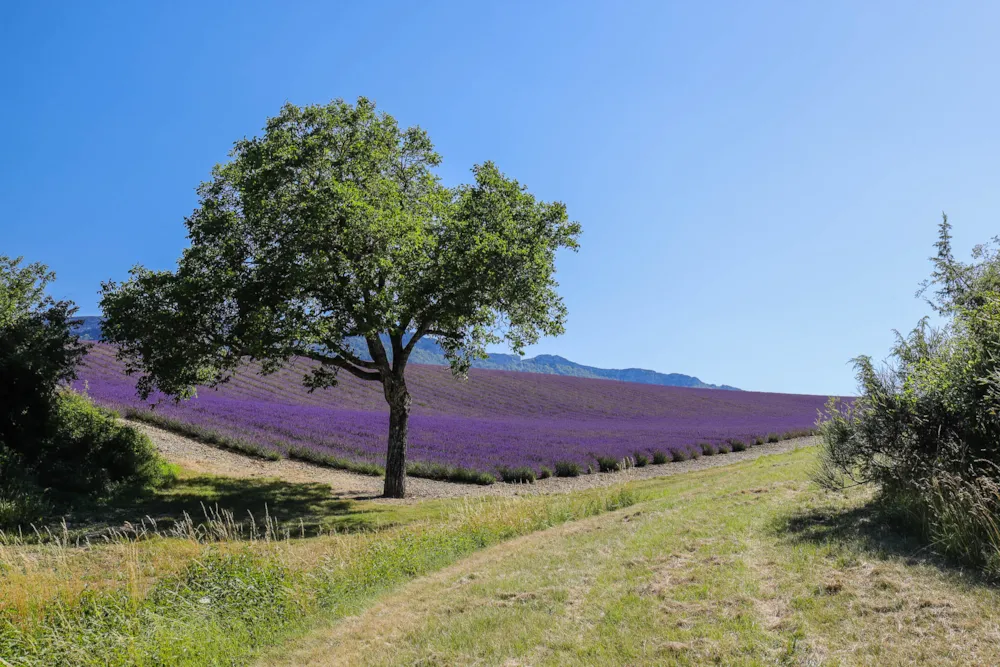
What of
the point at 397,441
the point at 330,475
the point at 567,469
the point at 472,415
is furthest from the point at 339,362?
the point at 472,415

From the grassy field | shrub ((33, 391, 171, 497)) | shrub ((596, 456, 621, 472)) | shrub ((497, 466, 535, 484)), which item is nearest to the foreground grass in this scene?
the grassy field

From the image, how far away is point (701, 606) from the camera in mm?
5844

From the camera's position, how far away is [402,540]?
1082cm

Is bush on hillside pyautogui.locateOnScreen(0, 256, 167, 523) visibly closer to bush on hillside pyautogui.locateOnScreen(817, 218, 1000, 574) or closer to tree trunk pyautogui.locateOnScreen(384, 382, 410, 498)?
tree trunk pyautogui.locateOnScreen(384, 382, 410, 498)

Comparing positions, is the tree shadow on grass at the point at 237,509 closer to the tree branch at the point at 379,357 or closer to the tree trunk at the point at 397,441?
the tree trunk at the point at 397,441

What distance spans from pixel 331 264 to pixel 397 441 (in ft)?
20.6

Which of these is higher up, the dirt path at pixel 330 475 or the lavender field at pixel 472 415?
the lavender field at pixel 472 415

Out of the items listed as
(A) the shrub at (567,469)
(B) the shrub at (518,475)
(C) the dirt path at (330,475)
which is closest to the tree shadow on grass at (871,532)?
(C) the dirt path at (330,475)

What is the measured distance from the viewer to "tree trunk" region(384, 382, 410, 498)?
1834 cm

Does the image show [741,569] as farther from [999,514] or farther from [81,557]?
[81,557]

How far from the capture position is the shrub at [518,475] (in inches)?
916

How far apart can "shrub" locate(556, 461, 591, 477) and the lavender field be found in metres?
0.58

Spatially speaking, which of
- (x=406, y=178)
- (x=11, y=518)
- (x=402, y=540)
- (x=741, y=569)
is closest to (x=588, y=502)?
(x=402, y=540)

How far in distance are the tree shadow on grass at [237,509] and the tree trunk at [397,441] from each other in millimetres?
1369
